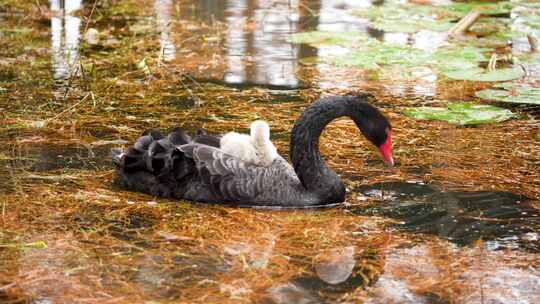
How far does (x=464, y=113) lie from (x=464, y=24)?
2.73 meters

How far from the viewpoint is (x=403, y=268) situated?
390cm

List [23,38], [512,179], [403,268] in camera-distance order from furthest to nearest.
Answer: [23,38] → [512,179] → [403,268]

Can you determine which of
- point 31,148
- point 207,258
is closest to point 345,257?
point 207,258

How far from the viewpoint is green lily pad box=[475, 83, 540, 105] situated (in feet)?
20.7

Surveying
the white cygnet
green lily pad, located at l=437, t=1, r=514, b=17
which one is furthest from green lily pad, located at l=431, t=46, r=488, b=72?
the white cygnet

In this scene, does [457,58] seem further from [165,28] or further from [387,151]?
[387,151]

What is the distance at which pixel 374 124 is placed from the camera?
4.68 m

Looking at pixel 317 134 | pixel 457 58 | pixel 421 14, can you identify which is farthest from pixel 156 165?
pixel 421 14

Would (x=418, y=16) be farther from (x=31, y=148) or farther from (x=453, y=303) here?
(x=453, y=303)

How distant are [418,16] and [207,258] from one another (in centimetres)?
608

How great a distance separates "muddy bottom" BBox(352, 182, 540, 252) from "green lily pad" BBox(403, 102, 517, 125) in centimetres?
120

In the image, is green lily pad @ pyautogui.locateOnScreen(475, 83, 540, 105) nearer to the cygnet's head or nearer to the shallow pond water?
the shallow pond water

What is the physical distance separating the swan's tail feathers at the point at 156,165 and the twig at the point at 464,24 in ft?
14.3

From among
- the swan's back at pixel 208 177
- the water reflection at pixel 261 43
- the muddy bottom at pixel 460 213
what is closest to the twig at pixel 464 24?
the water reflection at pixel 261 43
